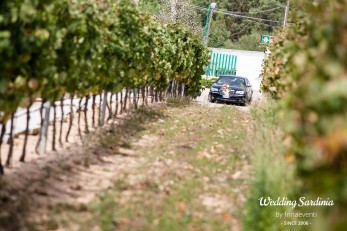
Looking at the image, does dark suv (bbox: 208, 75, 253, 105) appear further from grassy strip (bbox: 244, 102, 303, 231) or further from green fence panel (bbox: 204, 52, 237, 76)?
green fence panel (bbox: 204, 52, 237, 76)

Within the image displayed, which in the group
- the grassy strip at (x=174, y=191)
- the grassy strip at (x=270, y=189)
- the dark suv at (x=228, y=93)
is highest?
the grassy strip at (x=270, y=189)

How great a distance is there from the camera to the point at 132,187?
637 cm

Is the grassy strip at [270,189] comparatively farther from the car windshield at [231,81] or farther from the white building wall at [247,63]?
the white building wall at [247,63]

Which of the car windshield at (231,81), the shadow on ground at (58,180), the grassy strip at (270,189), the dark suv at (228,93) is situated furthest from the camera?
the car windshield at (231,81)

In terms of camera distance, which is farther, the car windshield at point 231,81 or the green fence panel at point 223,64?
the green fence panel at point 223,64

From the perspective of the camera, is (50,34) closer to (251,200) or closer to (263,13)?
(251,200)

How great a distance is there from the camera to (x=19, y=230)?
4.81 meters

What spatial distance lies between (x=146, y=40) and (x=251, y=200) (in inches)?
307

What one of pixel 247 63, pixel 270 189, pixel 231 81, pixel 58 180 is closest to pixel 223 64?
pixel 247 63

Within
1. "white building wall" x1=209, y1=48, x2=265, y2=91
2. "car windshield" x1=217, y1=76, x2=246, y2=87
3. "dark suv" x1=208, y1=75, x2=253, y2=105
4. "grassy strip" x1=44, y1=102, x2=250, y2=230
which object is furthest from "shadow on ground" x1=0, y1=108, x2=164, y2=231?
"white building wall" x1=209, y1=48, x2=265, y2=91

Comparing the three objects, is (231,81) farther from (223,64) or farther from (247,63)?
(223,64)

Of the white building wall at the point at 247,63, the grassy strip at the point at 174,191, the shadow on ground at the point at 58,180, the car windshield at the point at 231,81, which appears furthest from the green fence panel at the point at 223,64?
the shadow on ground at the point at 58,180

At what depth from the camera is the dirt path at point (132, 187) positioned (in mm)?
5191

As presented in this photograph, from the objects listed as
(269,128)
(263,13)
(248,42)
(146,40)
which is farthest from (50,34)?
(263,13)
